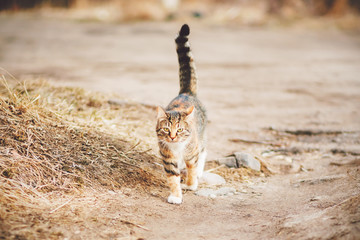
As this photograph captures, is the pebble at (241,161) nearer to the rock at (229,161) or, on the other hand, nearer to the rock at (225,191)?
the rock at (229,161)

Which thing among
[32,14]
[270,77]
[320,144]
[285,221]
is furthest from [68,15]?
[285,221]

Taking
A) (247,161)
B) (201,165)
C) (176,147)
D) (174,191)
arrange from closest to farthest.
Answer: (174,191) → (176,147) → (201,165) → (247,161)

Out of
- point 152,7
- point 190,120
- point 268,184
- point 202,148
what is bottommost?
point 268,184

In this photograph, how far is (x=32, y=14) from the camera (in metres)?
17.9

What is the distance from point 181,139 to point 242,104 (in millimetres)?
3331

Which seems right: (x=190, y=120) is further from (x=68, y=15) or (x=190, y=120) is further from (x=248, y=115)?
(x=68, y=15)

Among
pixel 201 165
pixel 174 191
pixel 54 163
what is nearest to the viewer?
pixel 54 163

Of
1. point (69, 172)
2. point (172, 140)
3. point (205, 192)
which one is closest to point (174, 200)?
point (205, 192)

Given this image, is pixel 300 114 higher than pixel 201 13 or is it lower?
lower

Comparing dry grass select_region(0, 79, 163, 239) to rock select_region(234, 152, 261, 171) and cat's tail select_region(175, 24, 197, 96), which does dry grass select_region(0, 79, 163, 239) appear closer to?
cat's tail select_region(175, 24, 197, 96)

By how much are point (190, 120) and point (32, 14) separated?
1689 cm

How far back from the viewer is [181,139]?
3.40m

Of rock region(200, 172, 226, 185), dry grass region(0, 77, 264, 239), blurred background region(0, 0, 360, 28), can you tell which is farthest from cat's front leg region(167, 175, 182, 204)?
blurred background region(0, 0, 360, 28)

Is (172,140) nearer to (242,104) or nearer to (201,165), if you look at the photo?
(201,165)
